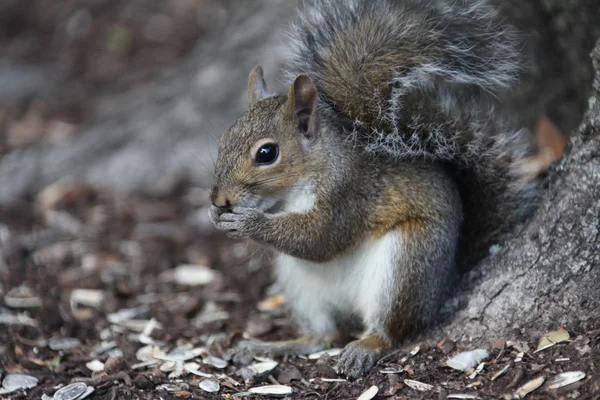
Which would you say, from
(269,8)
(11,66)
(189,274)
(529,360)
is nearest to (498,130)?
(529,360)

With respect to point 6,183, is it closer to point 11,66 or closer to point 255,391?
point 11,66

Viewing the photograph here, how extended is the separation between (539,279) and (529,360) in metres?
0.29

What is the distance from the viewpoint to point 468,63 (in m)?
2.56

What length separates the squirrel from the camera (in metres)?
2.53

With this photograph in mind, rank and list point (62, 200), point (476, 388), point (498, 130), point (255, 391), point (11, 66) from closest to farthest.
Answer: point (476, 388)
point (255, 391)
point (498, 130)
point (62, 200)
point (11, 66)

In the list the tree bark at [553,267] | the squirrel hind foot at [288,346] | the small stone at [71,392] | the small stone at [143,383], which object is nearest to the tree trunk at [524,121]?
the tree bark at [553,267]

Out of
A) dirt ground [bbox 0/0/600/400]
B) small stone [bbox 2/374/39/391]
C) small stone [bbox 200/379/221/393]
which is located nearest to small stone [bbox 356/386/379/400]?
dirt ground [bbox 0/0/600/400]

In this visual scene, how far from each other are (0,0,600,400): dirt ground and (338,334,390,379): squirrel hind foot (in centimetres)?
3

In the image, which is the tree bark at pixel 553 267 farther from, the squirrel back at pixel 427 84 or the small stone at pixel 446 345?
the squirrel back at pixel 427 84

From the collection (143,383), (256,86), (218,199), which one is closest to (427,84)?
(256,86)

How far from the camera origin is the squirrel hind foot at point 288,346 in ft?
9.27

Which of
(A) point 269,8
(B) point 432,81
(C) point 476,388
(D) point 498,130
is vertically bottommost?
(C) point 476,388

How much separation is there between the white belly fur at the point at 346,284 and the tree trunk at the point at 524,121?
0.28m

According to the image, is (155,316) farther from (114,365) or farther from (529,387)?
(529,387)
